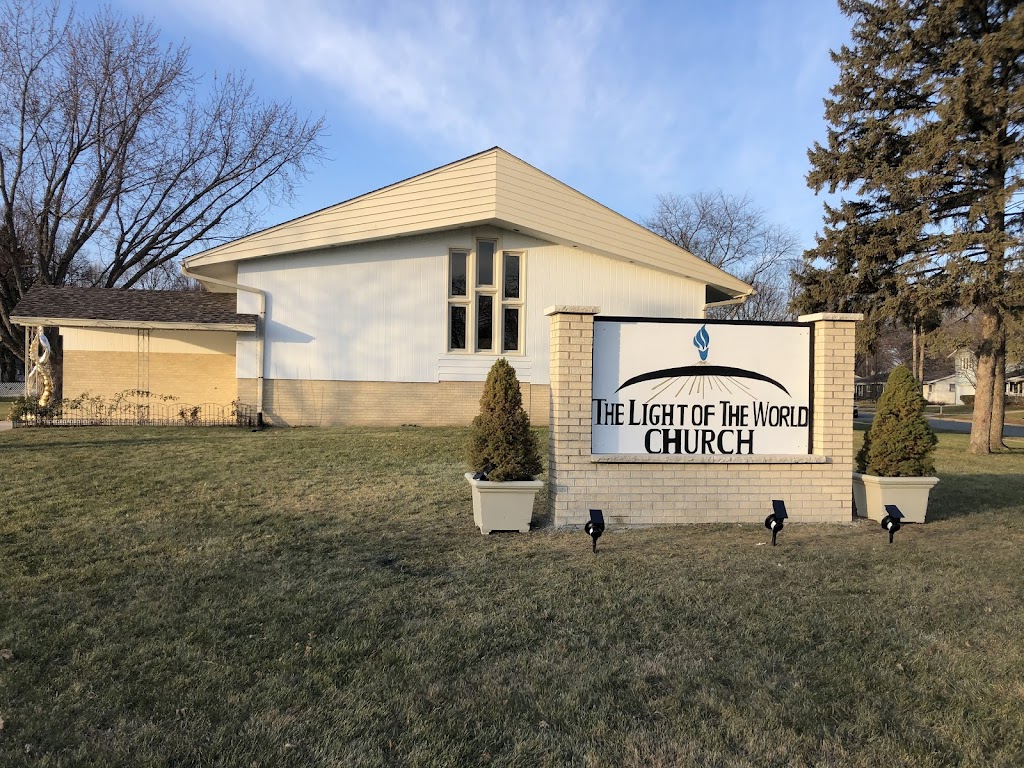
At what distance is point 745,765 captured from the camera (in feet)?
8.11

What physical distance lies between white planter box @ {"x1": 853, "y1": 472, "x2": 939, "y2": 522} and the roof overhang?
1490cm

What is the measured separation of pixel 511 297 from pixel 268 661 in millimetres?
16109

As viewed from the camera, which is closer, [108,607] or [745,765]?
[745,765]

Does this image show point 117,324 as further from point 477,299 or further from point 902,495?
point 902,495

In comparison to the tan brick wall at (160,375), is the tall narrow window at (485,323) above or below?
above

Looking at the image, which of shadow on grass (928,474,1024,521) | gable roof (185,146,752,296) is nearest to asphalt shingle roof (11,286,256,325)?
gable roof (185,146,752,296)

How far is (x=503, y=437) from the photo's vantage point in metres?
6.21

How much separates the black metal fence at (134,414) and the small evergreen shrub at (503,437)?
12606 mm

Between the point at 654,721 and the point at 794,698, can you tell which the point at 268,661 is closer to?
the point at 654,721

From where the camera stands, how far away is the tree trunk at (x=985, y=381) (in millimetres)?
16031

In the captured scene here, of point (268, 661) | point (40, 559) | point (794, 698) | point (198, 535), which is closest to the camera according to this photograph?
point (794, 698)

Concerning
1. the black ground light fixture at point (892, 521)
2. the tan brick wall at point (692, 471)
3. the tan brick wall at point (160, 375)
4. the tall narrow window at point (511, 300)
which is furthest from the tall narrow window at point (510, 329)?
the black ground light fixture at point (892, 521)

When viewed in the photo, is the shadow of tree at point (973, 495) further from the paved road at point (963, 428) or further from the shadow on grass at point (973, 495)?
the paved road at point (963, 428)

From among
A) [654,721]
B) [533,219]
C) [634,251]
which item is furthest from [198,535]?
[634,251]
